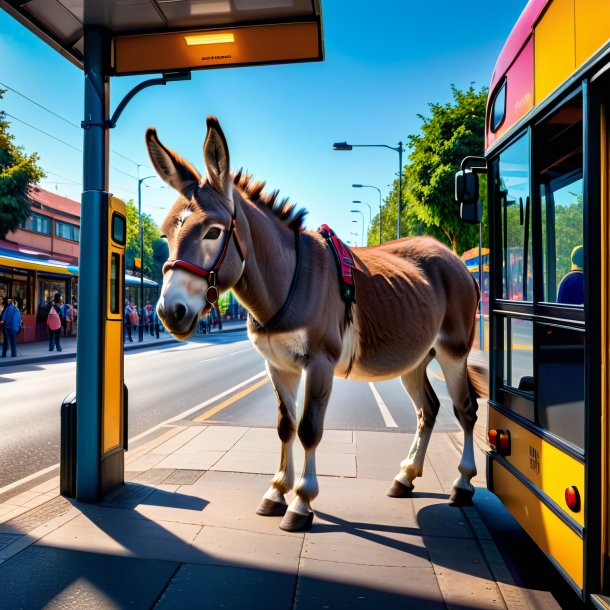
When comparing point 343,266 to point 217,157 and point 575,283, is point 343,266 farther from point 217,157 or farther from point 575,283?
point 575,283

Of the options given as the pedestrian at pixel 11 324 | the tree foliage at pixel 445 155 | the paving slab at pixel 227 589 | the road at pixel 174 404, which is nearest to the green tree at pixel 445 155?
the tree foliage at pixel 445 155

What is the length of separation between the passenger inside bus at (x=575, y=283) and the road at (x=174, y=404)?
4904 millimetres

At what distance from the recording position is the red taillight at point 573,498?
258 centimetres

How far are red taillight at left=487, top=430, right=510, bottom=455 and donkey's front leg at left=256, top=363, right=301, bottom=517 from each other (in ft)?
4.63

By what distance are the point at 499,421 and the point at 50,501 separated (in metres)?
3.35

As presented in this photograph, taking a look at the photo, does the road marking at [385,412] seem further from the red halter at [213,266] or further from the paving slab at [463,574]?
the red halter at [213,266]

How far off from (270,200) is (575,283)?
2219 mm

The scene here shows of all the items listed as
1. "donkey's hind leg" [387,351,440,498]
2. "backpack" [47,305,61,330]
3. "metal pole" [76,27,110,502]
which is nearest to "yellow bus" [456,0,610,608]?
"donkey's hind leg" [387,351,440,498]

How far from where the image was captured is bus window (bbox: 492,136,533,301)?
340 cm

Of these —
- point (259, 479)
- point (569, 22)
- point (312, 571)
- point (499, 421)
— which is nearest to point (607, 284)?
point (569, 22)

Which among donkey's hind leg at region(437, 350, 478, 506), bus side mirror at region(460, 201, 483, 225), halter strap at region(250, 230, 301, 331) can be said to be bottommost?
donkey's hind leg at region(437, 350, 478, 506)

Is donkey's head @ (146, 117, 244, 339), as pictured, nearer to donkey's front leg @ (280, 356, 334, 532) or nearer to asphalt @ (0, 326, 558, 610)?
donkey's front leg @ (280, 356, 334, 532)

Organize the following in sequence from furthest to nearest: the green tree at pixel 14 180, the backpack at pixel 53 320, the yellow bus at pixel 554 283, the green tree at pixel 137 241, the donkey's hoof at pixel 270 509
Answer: the green tree at pixel 137 241
the green tree at pixel 14 180
the backpack at pixel 53 320
the donkey's hoof at pixel 270 509
the yellow bus at pixel 554 283

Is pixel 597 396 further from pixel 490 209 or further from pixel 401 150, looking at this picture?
pixel 401 150
